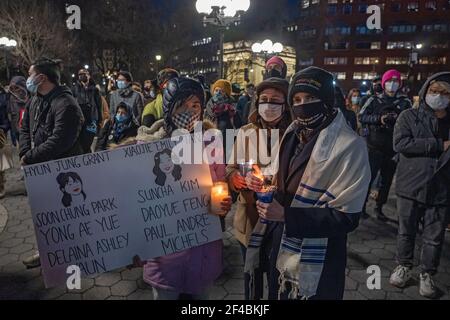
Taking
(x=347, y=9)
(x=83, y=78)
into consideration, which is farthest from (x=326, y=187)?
(x=347, y=9)

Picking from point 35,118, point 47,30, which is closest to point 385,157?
point 35,118

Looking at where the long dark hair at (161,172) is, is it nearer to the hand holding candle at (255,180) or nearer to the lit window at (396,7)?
the hand holding candle at (255,180)

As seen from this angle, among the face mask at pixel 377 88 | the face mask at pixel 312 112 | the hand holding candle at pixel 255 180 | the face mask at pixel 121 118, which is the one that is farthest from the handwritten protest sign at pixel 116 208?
the face mask at pixel 377 88

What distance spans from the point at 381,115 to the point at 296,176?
445cm

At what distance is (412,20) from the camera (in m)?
87.6

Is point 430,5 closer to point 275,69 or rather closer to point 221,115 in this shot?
point 221,115

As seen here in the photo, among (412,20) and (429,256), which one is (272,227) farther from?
(412,20)

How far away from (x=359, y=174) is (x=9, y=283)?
14.2 feet

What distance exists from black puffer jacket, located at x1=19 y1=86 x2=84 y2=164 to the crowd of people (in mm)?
12

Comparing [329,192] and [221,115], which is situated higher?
[221,115]

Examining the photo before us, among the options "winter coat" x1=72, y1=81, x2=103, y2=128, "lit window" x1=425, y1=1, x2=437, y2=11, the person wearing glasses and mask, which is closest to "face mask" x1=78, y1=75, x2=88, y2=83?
"winter coat" x1=72, y1=81, x2=103, y2=128

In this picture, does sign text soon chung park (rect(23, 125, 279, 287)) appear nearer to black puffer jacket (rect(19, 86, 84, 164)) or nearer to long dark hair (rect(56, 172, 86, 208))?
long dark hair (rect(56, 172, 86, 208))

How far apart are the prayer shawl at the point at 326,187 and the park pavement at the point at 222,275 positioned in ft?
6.00

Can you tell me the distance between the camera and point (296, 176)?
7.73ft
